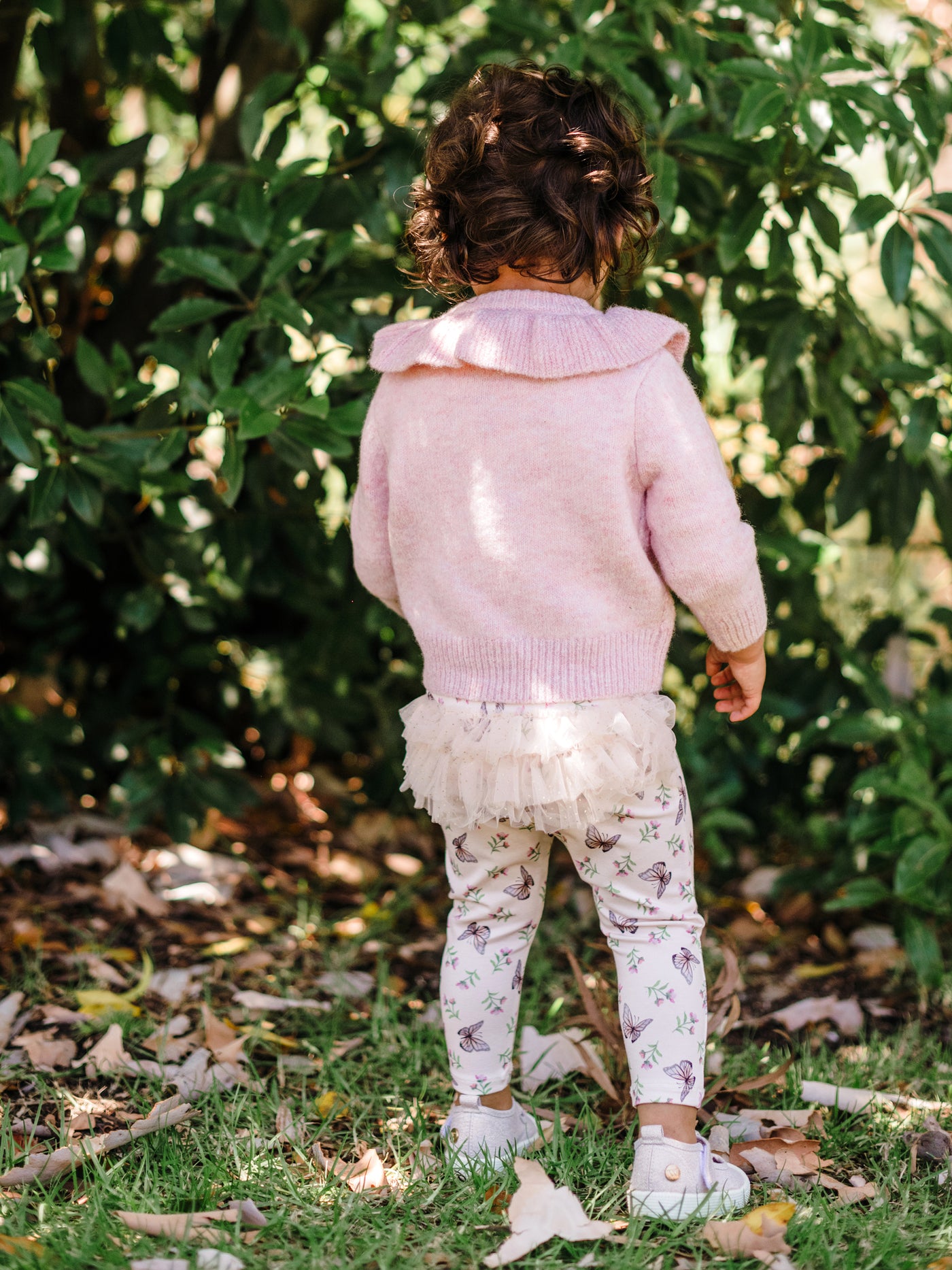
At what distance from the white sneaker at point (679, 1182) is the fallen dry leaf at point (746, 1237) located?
0.15 ft

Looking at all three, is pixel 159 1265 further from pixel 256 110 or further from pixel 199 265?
pixel 256 110

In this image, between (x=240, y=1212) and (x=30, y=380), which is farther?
(x=30, y=380)

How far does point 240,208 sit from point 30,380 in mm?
461

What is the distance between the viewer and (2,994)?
2.14 meters

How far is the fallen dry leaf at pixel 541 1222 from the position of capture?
141 cm

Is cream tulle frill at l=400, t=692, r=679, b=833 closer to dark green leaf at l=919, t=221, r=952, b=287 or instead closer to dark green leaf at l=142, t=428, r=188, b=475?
dark green leaf at l=142, t=428, r=188, b=475

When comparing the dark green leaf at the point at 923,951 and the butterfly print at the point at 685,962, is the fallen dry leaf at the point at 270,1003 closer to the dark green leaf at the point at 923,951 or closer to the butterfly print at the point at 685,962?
the butterfly print at the point at 685,962

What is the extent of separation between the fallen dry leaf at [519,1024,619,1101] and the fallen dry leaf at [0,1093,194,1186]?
530 mm

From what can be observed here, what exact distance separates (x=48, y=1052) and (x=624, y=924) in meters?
0.97

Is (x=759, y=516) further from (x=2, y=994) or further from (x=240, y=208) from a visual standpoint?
(x=2, y=994)

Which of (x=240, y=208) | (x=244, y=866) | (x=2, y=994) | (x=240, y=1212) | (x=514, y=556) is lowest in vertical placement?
(x=244, y=866)

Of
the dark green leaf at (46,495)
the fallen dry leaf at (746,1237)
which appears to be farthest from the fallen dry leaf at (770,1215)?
the dark green leaf at (46,495)

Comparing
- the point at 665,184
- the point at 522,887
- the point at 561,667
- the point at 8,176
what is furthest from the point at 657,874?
the point at 8,176

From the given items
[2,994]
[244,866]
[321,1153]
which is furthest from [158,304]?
[321,1153]
